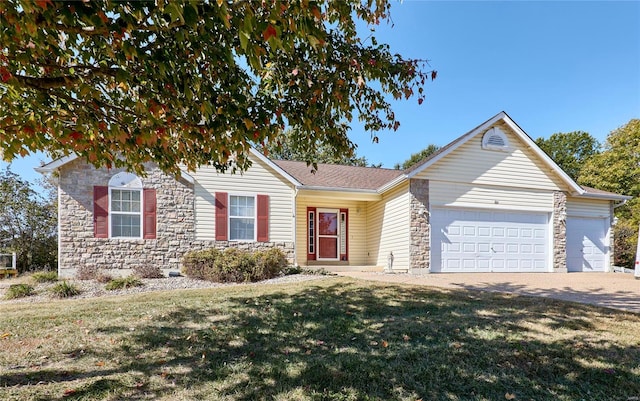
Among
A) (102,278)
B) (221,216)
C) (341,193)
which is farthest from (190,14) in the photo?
(341,193)

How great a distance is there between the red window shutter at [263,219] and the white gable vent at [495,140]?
7.87 meters

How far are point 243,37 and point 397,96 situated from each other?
2.93 metres

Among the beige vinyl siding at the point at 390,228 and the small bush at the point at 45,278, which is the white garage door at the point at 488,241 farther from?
the small bush at the point at 45,278

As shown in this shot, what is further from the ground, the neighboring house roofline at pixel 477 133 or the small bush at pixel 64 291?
the neighboring house roofline at pixel 477 133

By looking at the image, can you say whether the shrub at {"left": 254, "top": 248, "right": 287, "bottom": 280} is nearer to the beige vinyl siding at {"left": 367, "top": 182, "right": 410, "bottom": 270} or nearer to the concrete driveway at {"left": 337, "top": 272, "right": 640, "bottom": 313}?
the concrete driveway at {"left": 337, "top": 272, "right": 640, "bottom": 313}

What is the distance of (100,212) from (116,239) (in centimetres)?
95

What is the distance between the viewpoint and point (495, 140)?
40.0ft

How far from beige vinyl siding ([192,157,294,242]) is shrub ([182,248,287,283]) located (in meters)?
1.52

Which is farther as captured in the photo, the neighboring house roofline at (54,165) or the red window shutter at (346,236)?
the red window shutter at (346,236)

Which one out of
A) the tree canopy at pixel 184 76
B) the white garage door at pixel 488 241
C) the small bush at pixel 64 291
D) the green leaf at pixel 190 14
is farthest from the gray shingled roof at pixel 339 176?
the green leaf at pixel 190 14

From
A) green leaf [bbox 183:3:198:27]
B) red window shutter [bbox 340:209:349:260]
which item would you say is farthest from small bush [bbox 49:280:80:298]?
red window shutter [bbox 340:209:349:260]

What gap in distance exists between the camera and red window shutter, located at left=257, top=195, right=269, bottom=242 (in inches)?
476

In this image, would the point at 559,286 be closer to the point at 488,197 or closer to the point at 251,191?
the point at 488,197

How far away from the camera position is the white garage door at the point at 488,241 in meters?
11.6
